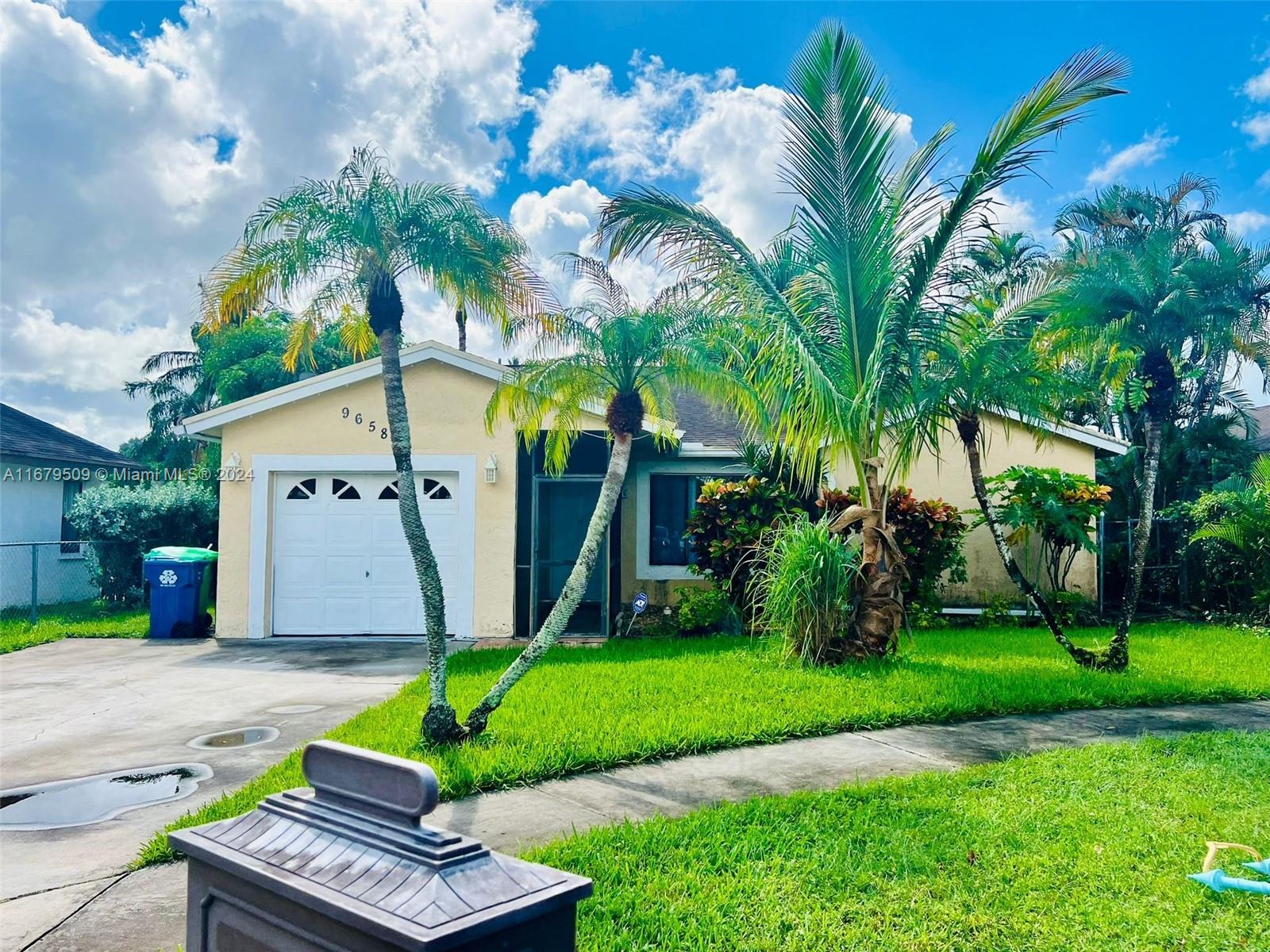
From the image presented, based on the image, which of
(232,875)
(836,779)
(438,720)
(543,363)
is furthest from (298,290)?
(232,875)

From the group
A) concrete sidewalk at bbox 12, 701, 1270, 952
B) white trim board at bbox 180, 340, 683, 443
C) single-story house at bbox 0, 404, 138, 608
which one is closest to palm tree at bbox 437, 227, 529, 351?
concrete sidewalk at bbox 12, 701, 1270, 952

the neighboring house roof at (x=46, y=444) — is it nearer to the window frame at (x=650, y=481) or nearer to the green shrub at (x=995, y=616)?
the window frame at (x=650, y=481)

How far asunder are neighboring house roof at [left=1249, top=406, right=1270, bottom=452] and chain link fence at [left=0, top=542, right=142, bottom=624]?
88.5ft

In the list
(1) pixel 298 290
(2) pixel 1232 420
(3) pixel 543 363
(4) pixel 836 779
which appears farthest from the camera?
(2) pixel 1232 420

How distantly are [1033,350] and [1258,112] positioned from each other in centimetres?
911

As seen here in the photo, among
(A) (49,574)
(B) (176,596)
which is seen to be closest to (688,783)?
(B) (176,596)

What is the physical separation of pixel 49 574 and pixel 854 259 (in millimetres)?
17773

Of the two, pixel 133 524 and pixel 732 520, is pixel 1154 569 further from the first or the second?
pixel 133 524

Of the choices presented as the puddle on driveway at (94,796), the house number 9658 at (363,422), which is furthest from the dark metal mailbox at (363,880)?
the house number 9658 at (363,422)

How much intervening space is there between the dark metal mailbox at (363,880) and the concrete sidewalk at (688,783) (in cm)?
253

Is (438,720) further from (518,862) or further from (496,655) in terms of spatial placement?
(518,862)

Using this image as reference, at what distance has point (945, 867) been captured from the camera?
428 cm

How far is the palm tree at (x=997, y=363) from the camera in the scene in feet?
30.6

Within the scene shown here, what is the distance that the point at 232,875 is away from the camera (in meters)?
Result: 1.68
